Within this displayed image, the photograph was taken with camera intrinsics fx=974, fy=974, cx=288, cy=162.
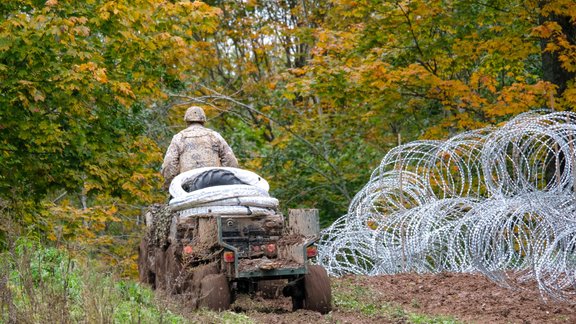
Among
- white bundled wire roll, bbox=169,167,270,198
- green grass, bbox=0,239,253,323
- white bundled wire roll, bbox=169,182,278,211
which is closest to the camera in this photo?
green grass, bbox=0,239,253,323

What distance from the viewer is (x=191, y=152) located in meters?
12.5

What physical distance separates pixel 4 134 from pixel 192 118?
393 centimetres

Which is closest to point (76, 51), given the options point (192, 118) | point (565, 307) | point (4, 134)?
point (4, 134)

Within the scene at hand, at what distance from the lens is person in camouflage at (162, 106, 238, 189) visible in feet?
41.0

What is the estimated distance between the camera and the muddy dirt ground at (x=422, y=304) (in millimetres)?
10734

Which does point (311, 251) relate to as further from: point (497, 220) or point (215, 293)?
point (497, 220)

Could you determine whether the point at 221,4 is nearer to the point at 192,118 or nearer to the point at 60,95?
the point at 60,95

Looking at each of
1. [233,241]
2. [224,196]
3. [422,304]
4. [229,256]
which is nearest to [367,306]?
[422,304]

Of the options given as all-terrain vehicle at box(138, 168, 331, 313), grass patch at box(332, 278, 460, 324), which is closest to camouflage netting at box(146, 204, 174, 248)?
all-terrain vehicle at box(138, 168, 331, 313)

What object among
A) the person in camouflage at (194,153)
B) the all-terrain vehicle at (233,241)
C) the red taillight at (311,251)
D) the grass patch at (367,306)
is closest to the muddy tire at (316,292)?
the all-terrain vehicle at (233,241)

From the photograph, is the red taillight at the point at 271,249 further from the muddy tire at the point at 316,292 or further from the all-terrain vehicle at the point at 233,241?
the muddy tire at the point at 316,292

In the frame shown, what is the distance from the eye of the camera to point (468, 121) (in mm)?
19344

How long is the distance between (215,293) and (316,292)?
123 cm

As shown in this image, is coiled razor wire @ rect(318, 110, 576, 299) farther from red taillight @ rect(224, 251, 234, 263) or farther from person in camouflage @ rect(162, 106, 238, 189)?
red taillight @ rect(224, 251, 234, 263)
